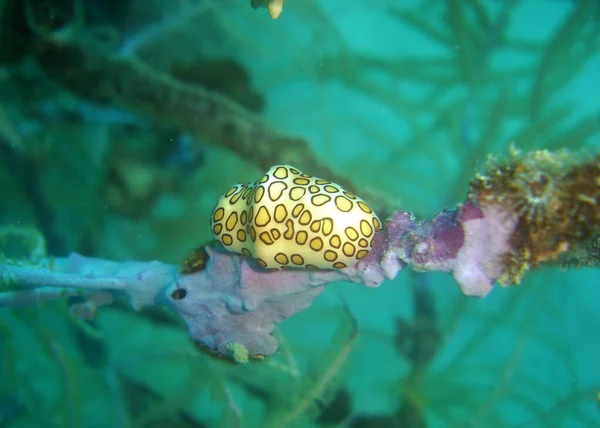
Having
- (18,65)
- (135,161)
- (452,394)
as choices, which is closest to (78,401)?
(135,161)

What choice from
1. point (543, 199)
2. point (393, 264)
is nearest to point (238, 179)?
point (393, 264)

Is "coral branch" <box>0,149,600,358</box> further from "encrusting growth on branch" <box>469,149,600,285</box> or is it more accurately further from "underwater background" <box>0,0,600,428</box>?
"underwater background" <box>0,0,600,428</box>

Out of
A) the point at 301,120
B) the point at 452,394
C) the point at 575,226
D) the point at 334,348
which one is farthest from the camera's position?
the point at 301,120

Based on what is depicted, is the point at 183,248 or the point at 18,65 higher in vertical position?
the point at 18,65

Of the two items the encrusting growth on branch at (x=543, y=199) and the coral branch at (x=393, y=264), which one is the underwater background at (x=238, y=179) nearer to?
the coral branch at (x=393, y=264)

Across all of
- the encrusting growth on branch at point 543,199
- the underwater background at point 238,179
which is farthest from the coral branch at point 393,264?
the underwater background at point 238,179

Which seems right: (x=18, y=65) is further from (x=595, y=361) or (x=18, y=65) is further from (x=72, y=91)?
(x=595, y=361)

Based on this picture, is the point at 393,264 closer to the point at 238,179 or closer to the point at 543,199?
the point at 543,199

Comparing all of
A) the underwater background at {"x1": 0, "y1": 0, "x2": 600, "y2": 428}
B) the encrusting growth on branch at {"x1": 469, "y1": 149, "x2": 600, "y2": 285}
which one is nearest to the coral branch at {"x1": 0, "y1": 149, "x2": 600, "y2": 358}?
the encrusting growth on branch at {"x1": 469, "y1": 149, "x2": 600, "y2": 285}
